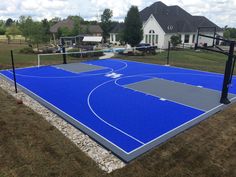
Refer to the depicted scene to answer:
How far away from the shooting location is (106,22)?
59875mm

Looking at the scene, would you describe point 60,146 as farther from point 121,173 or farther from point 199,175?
point 199,175

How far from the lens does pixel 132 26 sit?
107 feet

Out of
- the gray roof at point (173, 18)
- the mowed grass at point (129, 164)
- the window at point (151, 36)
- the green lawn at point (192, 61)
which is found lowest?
the mowed grass at point (129, 164)

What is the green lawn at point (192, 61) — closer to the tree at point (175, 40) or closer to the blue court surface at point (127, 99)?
the blue court surface at point (127, 99)

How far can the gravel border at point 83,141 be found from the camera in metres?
6.54

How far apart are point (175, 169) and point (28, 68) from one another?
17.7m

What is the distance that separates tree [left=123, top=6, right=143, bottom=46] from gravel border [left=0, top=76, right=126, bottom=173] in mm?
23476

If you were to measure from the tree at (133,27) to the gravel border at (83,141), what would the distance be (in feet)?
77.0

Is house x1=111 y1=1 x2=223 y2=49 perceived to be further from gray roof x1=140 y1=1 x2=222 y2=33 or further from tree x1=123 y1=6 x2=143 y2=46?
tree x1=123 y1=6 x2=143 y2=46

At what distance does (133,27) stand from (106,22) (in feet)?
95.2

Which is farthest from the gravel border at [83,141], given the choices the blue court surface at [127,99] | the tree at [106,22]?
the tree at [106,22]

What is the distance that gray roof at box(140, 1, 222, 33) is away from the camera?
40834 millimetres

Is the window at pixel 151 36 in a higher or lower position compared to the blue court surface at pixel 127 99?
higher

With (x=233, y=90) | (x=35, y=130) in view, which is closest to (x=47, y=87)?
(x=35, y=130)
